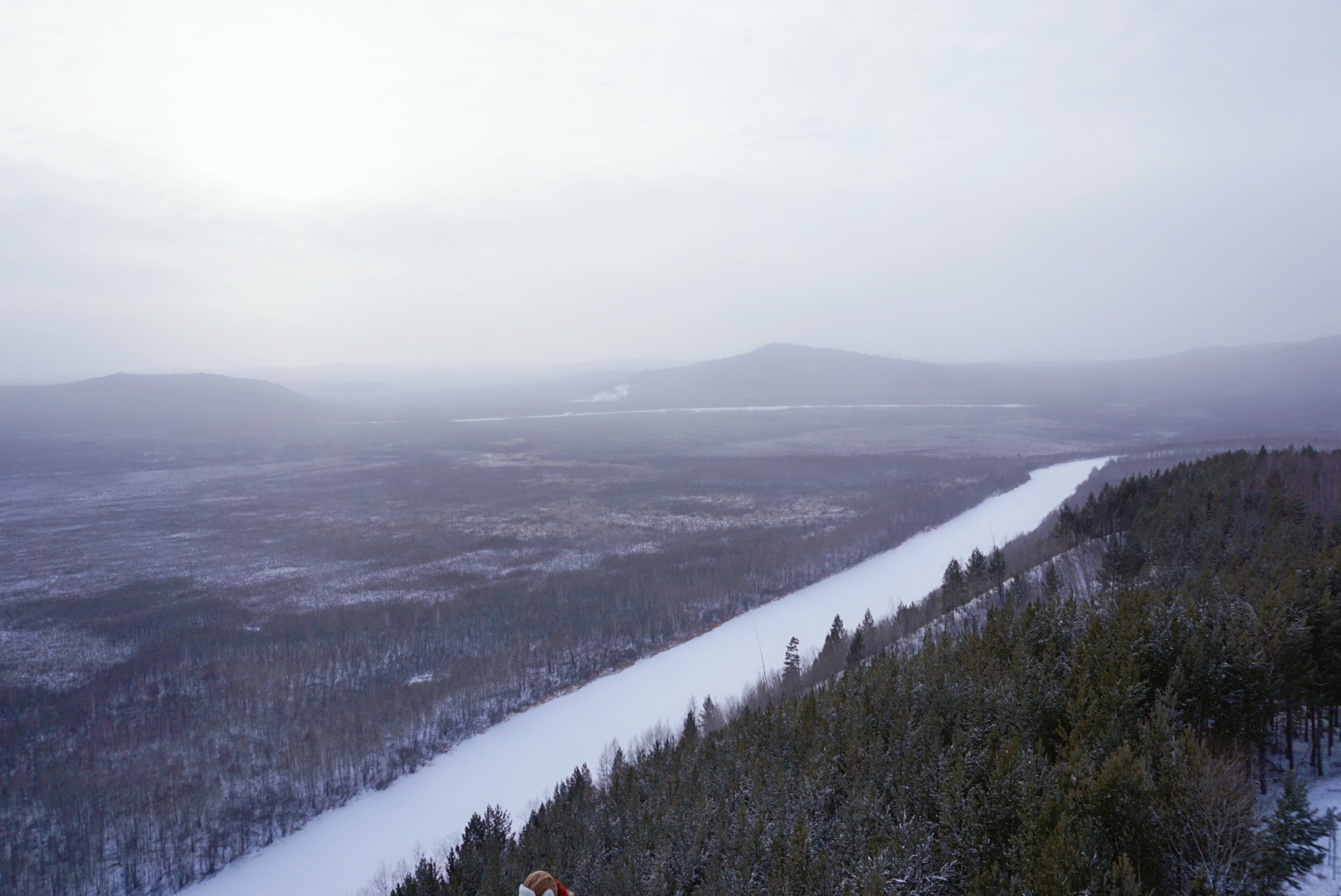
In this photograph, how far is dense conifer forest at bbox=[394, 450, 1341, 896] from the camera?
8375mm

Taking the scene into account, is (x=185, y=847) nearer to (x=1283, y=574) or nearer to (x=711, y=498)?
(x=1283, y=574)

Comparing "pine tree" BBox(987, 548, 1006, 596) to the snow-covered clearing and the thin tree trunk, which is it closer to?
the thin tree trunk

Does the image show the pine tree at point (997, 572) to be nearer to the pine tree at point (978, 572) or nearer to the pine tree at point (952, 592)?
the pine tree at point (978, 572)

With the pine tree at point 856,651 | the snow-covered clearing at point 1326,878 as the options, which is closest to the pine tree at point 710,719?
the pine tree at point 856,651

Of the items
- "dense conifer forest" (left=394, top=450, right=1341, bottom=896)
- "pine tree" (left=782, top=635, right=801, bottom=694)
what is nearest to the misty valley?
"pine tree" (left=782, top=635, right=801, bottom=694)

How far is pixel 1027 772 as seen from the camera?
10.1 metres

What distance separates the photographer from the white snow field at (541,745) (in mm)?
21688

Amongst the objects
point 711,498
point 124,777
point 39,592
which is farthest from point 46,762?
point 711,498

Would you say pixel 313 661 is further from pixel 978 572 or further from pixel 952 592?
pixel 978 572

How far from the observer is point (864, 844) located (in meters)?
10.4

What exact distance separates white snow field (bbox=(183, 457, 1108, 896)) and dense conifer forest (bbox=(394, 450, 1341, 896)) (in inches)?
171

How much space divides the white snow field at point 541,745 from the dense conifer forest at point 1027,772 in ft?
14.3

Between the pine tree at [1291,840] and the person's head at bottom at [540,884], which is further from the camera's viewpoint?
the pine tree at [1291,840]

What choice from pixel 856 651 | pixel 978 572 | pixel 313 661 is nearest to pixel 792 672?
pixel 856 651
